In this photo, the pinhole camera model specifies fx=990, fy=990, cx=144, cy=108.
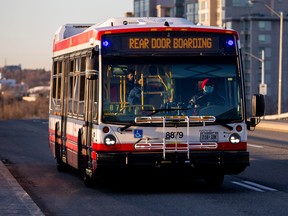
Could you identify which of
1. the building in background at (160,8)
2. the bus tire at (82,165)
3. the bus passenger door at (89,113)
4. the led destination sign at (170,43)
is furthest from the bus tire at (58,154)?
the building in background at (160,8)

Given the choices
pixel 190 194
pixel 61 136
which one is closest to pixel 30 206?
pixel 190 194

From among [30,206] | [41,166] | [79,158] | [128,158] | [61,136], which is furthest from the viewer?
[41,166]

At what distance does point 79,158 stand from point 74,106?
43.1 inches

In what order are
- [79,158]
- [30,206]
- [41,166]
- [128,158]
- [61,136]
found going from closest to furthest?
[30,206] → [128,158] → [79,158] → [61,136] → [41,166]

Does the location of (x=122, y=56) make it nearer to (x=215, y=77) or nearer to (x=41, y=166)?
(x=215, y=77)

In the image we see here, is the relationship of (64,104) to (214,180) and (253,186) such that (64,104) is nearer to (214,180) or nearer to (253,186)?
(214,180)

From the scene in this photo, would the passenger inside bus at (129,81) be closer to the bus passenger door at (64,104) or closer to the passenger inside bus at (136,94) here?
the passenger inside bus at (136,94)

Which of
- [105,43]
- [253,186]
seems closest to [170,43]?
[105,43]

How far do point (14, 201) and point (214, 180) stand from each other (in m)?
4.06

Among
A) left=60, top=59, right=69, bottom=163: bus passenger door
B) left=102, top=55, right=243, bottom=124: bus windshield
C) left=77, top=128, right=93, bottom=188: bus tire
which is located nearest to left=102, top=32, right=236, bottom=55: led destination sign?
left=102, top=55, right=243, bottom=124: bus windshield

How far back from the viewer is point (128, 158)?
15.1 metres

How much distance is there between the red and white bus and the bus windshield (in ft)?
0.05

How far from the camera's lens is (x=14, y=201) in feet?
45.1

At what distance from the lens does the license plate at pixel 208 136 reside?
50.2ft
